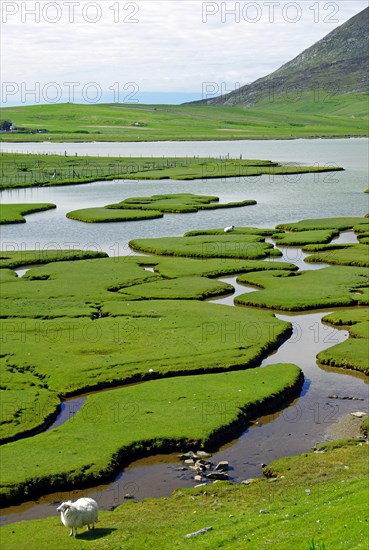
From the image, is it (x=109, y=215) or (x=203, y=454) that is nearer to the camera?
(x=203, y=454)

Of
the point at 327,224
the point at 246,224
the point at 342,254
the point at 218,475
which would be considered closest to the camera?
the point at 218,475

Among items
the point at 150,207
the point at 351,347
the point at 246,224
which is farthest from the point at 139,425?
the point at 150,207

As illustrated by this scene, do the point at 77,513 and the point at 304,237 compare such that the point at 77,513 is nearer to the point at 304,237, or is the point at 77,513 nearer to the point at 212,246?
the point at 212,246

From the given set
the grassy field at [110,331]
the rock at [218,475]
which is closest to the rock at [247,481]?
the rock at [218,475]

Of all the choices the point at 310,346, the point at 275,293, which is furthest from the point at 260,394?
the point at 275,293

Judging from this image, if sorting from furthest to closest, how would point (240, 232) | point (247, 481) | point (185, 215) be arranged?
point (185, 215)
point (240, 232)
point (247, 481)
